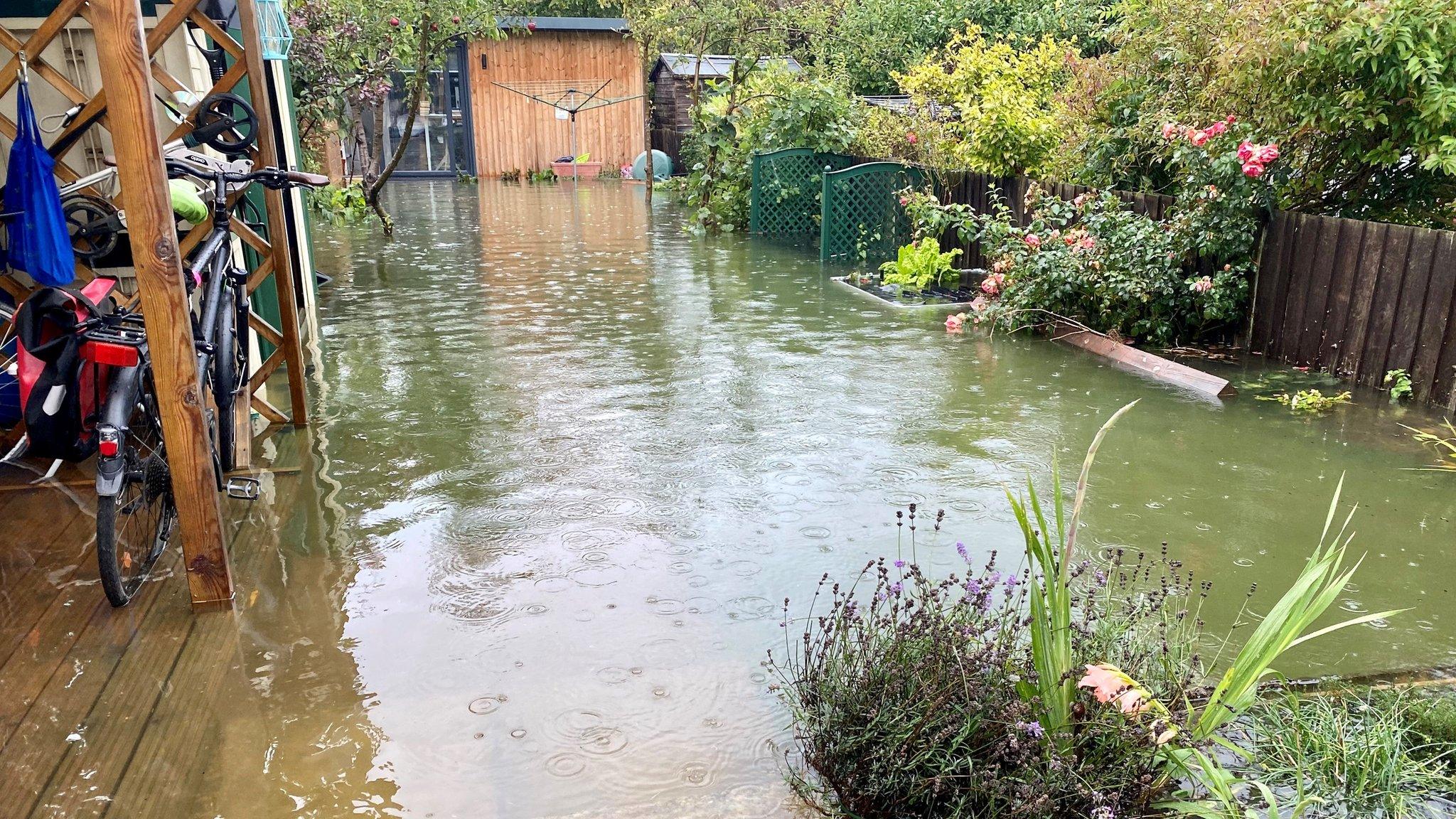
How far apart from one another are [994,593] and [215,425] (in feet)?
9.65

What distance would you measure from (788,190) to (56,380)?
33.9ft

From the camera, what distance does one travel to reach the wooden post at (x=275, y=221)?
464 centimetres

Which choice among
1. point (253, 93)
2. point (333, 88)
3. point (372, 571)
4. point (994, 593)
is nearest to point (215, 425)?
point (372, 571)

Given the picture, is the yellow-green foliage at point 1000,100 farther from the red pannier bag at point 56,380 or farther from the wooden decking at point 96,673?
the red pannier bag at point 56,380

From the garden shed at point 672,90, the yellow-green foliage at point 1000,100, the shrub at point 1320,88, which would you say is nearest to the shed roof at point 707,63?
the garden shed at point 672,90

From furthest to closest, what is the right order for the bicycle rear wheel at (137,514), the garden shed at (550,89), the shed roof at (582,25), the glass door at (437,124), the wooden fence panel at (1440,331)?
the glass door at (437,124)
the garden shed at (550,89)
the shed roof at (582,25)
the wooden fence panel at (1440,331)
the bicycle rear wheel at (137,514)

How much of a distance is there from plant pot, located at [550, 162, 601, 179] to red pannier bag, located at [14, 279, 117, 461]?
63.5ft

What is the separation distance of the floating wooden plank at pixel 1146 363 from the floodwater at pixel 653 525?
0.61 ft

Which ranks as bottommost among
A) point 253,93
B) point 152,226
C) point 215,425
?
point 215,425

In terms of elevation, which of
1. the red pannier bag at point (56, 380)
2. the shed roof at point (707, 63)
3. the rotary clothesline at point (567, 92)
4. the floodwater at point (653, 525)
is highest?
the shed roof at point (707, 63)

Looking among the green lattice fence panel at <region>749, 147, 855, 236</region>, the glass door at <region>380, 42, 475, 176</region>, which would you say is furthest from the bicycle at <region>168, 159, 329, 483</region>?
the glass door at <region>380, 42, 475, 176</region>

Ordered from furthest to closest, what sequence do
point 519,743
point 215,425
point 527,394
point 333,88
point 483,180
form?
point 483,180 → point 333,88 → point 527,394 → point 215,425 → point 519,743

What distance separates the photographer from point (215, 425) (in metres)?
4.00

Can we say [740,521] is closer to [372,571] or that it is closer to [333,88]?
[372,571]
